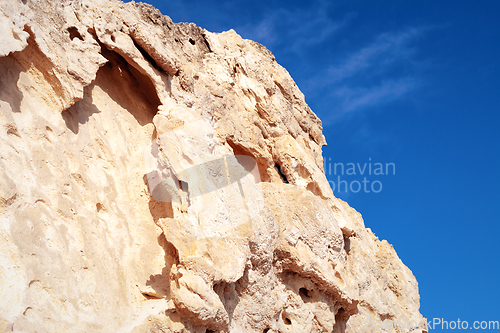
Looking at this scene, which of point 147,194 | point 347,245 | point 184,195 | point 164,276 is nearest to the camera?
point 164,276

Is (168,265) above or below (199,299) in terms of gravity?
above

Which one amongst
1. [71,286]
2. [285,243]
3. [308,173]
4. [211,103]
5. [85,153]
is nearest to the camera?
[71,286]

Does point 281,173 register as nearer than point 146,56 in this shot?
No

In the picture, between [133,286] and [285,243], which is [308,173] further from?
[133,286]

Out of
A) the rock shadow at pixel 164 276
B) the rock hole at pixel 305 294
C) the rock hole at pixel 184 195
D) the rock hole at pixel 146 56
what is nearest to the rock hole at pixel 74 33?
the rock hole at pixel 146 56

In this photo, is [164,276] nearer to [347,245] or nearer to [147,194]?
[147,194]

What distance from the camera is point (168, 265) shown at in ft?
28.8

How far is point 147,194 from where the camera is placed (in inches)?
370

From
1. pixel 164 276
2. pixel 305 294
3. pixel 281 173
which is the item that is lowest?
pixel 164 276

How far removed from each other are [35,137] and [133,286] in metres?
2.98

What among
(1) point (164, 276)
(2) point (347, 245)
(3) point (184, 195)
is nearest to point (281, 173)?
(2) point (347, 245)

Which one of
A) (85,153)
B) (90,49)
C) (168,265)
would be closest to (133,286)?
(168,265)

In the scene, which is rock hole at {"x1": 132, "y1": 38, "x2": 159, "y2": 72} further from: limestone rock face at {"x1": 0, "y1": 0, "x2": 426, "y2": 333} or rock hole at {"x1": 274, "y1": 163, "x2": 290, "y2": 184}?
rock hole at {"x1": 274, "y1": 163, "x2": 290, "y2": 184}

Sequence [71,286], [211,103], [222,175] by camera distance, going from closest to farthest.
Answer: [71,286] < [222,175] < [211,103]
